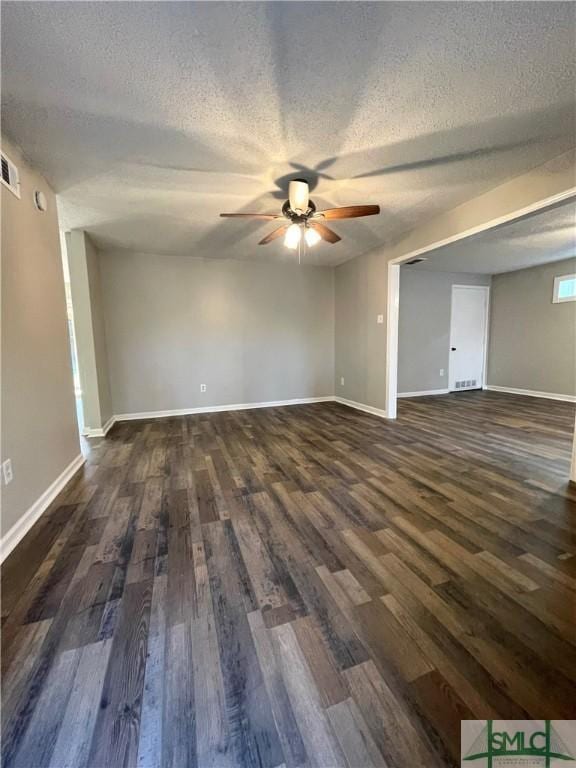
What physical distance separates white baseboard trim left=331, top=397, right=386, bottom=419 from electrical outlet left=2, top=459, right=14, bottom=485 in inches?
156

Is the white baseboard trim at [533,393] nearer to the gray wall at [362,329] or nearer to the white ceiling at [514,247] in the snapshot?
the white ceiling at [514,247]

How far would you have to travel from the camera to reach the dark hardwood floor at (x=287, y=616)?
880 millimetres

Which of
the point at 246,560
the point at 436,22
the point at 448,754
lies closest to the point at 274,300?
the point at 436,22

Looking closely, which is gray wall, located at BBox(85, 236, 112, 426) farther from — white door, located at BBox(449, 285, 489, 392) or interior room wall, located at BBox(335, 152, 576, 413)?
white door, located at BBox(449, 285, 489, 392)

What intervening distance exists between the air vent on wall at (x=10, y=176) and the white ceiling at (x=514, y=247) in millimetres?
3768

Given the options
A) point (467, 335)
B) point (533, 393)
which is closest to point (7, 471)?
point (467, 335)

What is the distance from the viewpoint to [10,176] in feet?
6.32

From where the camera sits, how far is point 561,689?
3.22 feet

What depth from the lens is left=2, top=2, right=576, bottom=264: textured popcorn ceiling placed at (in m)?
1.32

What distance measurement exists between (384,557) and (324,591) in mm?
403

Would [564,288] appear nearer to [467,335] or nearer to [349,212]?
[467,335]

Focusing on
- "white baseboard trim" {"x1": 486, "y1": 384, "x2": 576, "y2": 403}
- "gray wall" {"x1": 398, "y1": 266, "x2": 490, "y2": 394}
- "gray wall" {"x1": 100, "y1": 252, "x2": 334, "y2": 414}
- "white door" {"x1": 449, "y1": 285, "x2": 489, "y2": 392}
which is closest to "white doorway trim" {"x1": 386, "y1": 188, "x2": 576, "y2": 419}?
"gray wall" {"x1": 100, "y1": 252, "x2": 334, "y2": 414}

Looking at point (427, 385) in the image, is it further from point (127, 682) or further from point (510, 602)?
point (127, 682)

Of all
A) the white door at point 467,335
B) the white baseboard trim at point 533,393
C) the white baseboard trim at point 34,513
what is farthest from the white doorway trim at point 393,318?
the white baseboard trim at point 34,513
